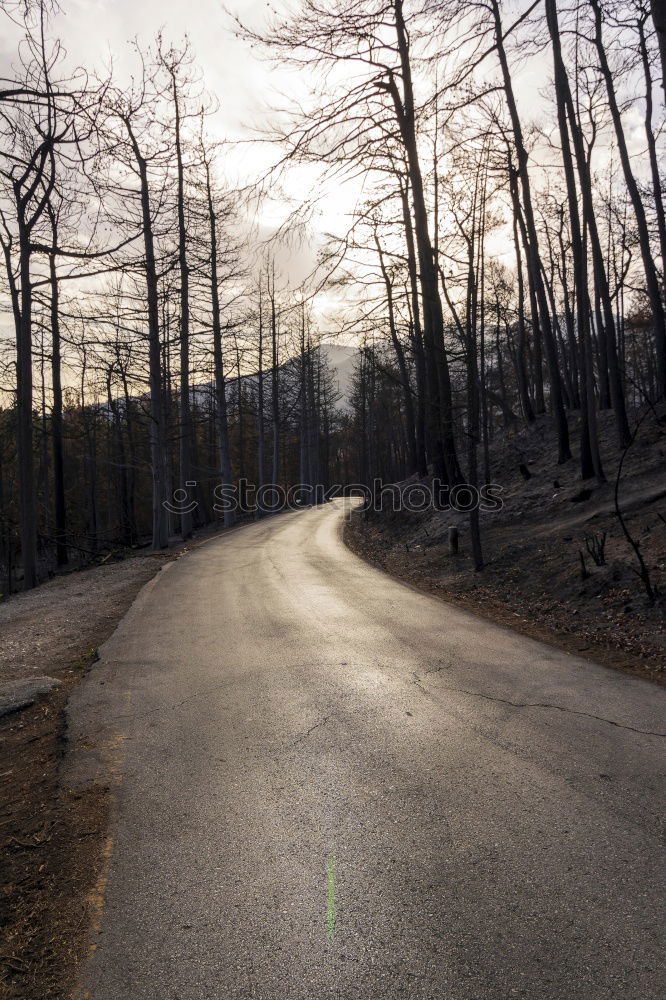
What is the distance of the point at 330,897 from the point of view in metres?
2.62

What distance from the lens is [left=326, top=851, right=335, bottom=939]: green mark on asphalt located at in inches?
95.7

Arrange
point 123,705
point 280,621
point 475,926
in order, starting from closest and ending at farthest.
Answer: point 475,926
point 123,705
point 280,621

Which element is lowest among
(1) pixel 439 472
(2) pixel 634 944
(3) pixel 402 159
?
(2) pixel 634 944

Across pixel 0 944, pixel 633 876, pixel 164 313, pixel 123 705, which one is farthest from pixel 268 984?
pixel 164 313

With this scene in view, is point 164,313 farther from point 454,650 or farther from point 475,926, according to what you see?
point 475,926

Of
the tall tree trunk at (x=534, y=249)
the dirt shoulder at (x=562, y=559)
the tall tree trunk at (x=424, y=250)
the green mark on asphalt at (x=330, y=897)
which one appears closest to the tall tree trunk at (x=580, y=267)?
the dirt shoulder at (x=562, y=559)

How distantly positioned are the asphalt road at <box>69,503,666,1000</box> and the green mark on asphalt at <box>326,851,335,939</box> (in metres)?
0.01

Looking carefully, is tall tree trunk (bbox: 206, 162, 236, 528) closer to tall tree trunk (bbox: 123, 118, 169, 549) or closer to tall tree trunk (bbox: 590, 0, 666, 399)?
tall tree trunk (bbox: 123, 118, 169, 549)

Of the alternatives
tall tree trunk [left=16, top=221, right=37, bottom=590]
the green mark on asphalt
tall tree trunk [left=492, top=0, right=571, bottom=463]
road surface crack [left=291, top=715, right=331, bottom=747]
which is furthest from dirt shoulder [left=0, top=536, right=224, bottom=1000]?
tall tree trunk [left=492, top=0, right=571, bottom=463]

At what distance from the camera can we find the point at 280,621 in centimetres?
816

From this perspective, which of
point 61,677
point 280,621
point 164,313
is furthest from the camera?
point 164,313

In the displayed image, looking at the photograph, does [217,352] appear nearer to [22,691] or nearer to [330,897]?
[22,691]

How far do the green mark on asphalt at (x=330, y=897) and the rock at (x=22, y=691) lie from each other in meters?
3.84

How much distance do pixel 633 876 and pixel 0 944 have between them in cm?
279
